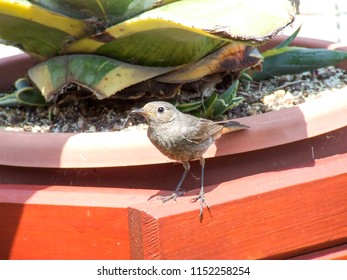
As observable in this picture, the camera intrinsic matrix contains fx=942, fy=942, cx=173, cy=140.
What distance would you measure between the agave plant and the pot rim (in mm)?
204

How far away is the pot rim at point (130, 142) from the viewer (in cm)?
205

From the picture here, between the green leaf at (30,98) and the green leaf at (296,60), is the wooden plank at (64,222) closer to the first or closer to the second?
the green leaf at (30,98)

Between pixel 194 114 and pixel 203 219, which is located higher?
pixel 194 114

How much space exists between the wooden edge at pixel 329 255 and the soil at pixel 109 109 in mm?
464

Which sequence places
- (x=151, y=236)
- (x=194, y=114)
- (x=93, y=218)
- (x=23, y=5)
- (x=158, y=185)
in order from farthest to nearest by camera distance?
(x=194, y=114) → (x=23, y=5) → (x=158, y=185) → (x=93, y=218) → (x=151, y=236)

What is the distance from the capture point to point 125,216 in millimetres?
1934

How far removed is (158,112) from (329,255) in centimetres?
50

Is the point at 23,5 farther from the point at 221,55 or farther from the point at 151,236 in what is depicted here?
the point at 151,236

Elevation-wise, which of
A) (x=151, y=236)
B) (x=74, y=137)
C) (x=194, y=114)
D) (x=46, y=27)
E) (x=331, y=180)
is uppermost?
(x=46, y=27)

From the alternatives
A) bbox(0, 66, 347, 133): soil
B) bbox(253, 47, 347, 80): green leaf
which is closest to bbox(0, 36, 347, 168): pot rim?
bbox(0, 66, 347, 133): soil

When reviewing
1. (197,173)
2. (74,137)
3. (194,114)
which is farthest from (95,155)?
(194,114)

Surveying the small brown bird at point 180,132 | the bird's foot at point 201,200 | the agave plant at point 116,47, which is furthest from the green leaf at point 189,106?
the bird's foot at point 201,200

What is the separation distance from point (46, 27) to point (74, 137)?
36 cm

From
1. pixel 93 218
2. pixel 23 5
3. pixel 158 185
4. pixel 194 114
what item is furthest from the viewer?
pixel 194 114
